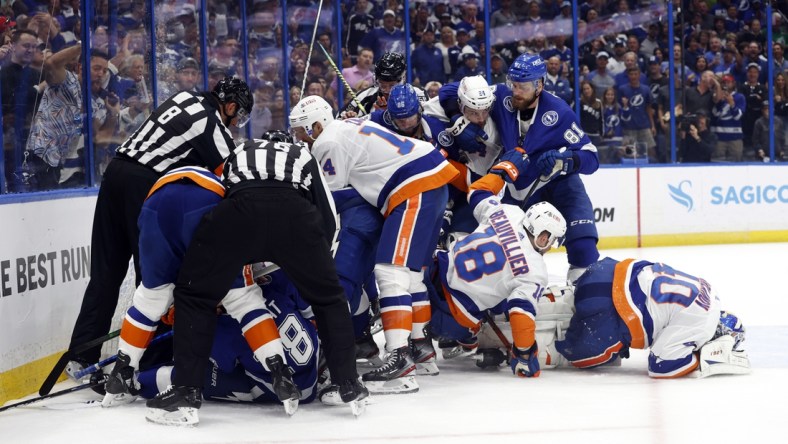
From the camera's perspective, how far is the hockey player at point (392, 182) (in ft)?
14.1

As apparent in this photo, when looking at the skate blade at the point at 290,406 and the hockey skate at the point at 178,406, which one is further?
the skate blade at the point at 290,406

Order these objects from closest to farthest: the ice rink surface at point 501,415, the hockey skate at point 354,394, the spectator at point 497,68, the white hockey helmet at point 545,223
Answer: the ice rink surface at point 501,415 < the hockey skate at point 354,394 < the white hockey helmet at point 545,223 < the spectator at point 497,68

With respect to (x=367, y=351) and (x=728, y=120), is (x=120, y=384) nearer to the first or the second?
(x=367, y=351)

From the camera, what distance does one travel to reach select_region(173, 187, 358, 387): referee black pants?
3.59 metres

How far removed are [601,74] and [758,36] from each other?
1655mm

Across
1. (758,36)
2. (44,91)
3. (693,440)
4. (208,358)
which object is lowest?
(693,440)

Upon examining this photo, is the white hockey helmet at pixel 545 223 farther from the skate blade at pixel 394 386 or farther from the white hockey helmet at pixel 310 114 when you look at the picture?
the white hockey helmet at pixel 310 114

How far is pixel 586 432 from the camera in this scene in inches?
138

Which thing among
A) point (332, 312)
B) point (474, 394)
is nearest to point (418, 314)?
point (474, 394)

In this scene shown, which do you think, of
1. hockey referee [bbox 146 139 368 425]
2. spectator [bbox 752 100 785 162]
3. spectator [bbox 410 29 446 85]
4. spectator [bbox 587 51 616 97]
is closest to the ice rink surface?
hockey referee [bbox 146 139 368 425]

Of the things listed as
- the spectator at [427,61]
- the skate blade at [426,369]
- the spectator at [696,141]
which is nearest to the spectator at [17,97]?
the skate blade at [426,369]

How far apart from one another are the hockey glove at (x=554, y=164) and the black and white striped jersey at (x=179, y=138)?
56.9 inches

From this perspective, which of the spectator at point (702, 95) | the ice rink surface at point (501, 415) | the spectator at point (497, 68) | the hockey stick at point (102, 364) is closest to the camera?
the ice rink surface at point (501, 415)

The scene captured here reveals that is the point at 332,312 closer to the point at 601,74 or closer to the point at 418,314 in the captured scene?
the point at 418,314
